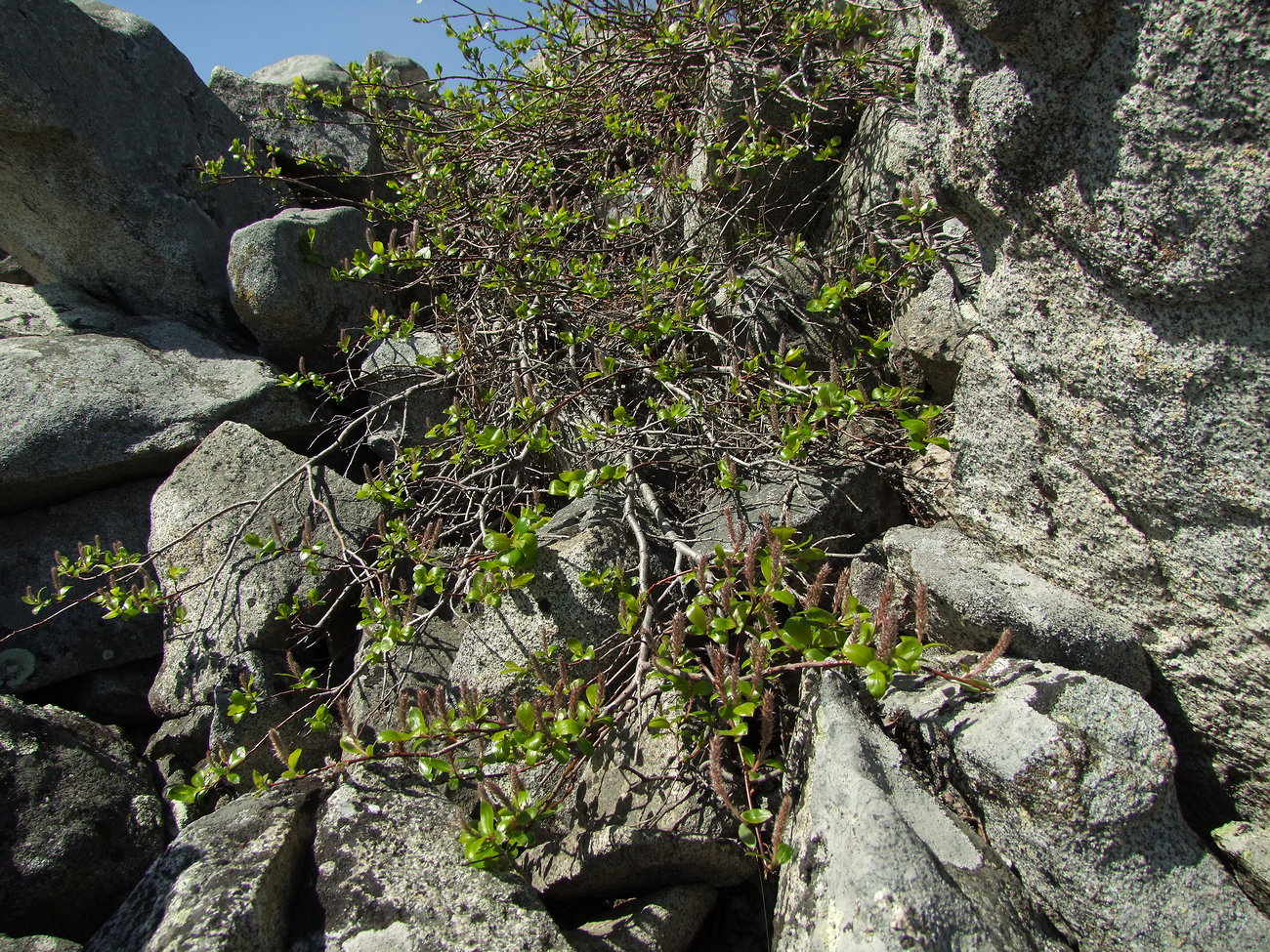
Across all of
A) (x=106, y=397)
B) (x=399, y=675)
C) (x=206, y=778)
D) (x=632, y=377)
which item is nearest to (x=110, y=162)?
(x=106, y=397)

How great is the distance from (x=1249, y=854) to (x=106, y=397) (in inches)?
180

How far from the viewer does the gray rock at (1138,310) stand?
1.74 meters

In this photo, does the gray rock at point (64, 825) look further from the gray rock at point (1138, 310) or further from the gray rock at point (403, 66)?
the gray rock at point (403, 66)

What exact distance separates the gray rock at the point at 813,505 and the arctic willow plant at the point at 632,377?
76 millimetres

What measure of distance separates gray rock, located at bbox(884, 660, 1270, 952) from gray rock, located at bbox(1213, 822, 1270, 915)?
0.08 meters

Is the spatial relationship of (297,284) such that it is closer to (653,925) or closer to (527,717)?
(527,717)

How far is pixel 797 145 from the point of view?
3666mm

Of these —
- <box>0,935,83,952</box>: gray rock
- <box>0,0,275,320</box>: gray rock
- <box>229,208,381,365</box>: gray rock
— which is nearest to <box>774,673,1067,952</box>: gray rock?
<box>0,935,83,952</box>: gray rock

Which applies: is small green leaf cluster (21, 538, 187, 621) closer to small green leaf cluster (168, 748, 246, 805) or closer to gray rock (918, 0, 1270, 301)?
small green leaf cluster (168, 748, 246, 805)

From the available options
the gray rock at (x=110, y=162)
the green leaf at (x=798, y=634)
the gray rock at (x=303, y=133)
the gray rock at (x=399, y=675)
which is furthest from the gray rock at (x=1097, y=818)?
the gray rock at (x=303, y=133)

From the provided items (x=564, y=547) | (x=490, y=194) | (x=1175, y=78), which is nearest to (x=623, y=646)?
(x=564, y=547)

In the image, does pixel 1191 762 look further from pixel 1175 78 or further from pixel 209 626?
pixel 209 626

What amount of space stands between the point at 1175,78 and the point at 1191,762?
1.75 m

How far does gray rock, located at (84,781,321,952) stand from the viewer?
1.92m
